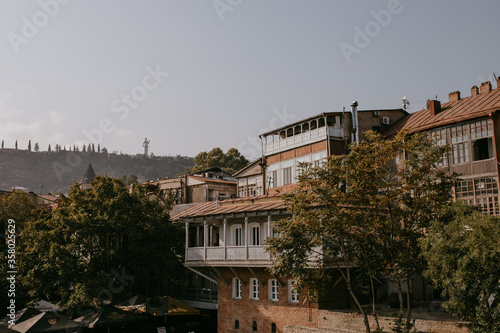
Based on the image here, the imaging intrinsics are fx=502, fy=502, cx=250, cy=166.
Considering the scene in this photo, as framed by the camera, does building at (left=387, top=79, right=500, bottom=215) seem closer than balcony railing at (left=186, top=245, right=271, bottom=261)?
Yes

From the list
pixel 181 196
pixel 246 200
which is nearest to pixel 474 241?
pixel 246 200

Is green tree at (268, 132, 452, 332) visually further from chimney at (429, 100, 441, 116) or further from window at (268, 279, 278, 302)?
chimney at (429, 100, 441, 116)

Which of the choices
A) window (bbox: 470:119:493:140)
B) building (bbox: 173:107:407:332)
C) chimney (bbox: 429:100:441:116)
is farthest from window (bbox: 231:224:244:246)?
window (bbox: 470:119:493:140)

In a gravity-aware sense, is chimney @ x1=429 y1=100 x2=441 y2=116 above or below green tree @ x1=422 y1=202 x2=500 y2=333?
above

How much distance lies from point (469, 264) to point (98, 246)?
867 inches

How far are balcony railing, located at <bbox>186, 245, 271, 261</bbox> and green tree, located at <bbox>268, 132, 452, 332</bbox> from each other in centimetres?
540

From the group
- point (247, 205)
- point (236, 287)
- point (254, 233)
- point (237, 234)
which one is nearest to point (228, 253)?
point (254, 233)

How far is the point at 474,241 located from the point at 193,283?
77.7ft

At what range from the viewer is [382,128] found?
32500mm

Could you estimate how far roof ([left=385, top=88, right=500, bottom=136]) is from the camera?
25.6 m

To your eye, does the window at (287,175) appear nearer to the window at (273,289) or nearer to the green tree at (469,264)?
the window at (273,289)

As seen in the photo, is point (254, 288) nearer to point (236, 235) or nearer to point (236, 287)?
point (236, 287)

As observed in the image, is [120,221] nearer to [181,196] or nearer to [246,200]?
[246,200]

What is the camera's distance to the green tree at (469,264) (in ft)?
52.3
